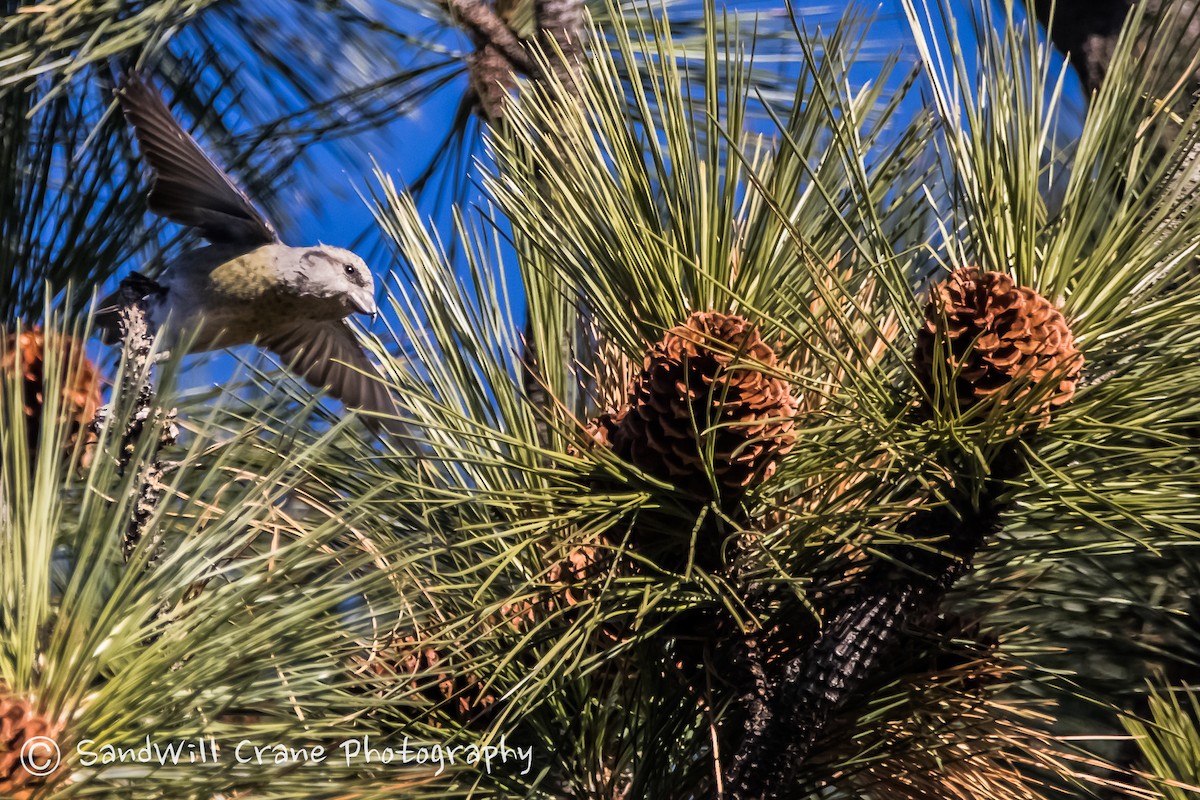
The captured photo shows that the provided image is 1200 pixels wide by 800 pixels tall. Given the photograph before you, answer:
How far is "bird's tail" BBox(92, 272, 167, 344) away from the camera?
1.84 meters

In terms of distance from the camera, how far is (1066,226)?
29.5 inches

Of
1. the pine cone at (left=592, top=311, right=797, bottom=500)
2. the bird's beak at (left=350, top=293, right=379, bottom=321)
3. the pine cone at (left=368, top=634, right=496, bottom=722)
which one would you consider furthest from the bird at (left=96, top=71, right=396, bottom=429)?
the pine cone at (left=592, top=311, right=797, bottom=500)

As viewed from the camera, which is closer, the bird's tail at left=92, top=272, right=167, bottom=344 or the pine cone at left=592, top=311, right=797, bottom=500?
the pine cone at left=592, top=311, right=797, bottom=500

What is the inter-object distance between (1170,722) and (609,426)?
1.56 ft

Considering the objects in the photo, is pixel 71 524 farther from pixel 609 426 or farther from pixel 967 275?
pixel 967 275

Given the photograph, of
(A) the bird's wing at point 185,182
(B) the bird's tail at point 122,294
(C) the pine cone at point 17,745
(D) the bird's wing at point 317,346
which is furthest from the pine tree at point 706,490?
(D) the bird's wing at point 317,346

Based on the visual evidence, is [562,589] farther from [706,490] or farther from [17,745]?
[17,745]

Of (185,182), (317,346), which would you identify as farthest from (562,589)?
(317,346)

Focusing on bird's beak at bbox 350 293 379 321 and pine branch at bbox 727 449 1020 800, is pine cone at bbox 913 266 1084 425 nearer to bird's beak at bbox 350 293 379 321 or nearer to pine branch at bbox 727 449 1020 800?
pine branch at bbox 727 449 1020 800

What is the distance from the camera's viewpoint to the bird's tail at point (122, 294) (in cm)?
184

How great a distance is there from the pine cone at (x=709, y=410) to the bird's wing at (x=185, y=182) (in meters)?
0.95

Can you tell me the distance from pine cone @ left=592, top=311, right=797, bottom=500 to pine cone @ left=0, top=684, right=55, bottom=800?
42 centimetres

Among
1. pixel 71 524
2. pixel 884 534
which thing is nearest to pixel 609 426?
pixel 884 534

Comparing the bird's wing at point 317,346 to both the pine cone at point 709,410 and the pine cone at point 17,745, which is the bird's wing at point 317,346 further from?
the pine cone at point 17,745
